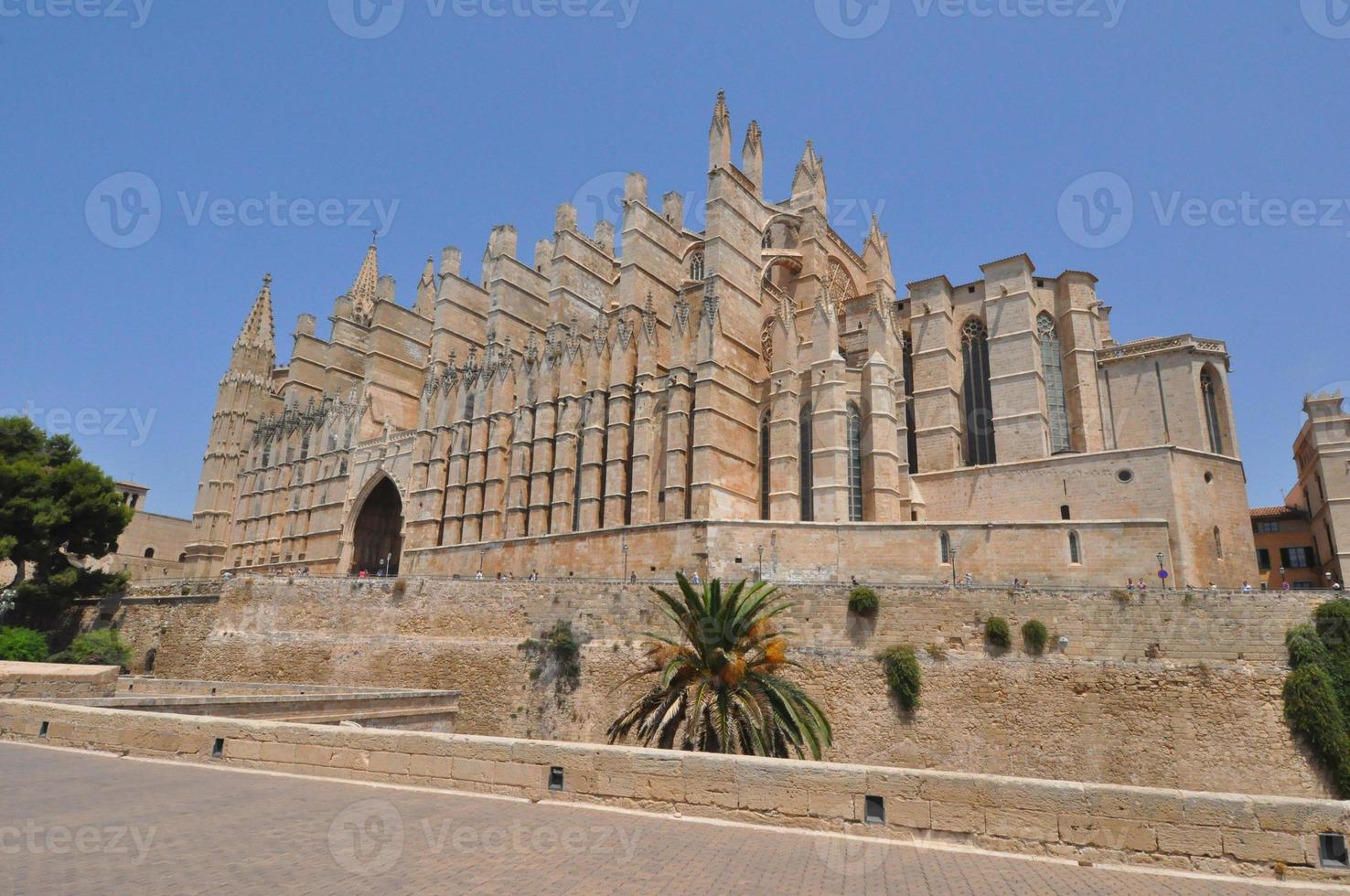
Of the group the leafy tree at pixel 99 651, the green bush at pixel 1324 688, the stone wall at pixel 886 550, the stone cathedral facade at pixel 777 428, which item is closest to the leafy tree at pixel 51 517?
the leafy tree at pixel 99 651

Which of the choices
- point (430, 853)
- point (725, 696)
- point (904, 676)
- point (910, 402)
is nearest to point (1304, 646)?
point (904, 676)

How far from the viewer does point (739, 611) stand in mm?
15930

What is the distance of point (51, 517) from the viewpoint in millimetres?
32375

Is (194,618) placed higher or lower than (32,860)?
higher

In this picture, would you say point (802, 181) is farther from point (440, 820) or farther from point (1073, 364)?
point (440, 820)

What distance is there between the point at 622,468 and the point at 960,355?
1415 centimetres

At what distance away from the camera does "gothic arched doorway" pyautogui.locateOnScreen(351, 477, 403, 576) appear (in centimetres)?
3988

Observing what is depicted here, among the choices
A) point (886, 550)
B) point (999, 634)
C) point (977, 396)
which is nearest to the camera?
point (999, 634)

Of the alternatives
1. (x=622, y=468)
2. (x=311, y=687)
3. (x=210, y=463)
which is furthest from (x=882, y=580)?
(x=210, y=463)

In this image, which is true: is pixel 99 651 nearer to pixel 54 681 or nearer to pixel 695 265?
pixel 54 681

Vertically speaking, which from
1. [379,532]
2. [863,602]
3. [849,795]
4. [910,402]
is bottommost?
[849,795]

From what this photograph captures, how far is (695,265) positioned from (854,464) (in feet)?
60.5

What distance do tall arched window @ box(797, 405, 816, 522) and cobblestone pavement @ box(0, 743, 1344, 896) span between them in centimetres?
2109

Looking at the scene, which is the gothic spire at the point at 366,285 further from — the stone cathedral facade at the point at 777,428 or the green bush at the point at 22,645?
the green bush at the point at 22,645
